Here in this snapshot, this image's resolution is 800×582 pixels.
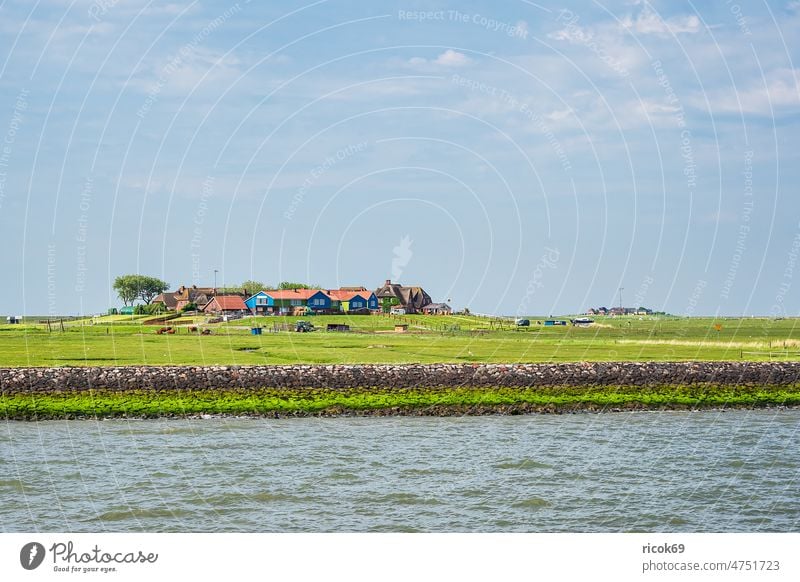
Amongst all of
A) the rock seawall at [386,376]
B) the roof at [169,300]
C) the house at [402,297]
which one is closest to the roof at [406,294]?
the house at [402,297]

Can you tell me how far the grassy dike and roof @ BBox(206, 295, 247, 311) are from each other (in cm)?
9648

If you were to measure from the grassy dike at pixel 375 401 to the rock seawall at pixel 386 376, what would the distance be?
2.66ft

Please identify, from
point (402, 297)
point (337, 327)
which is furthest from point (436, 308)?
point (337, 327)

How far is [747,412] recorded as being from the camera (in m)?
53.3

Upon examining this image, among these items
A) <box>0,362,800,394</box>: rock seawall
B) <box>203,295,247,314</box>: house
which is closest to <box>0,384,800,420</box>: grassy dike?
<box>0,362,800,394</box>: rock seawall

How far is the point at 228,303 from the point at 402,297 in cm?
4351

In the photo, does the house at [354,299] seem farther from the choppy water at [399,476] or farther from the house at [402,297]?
the choppy water at [399,476]

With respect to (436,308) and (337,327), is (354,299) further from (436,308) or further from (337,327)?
(337,327)

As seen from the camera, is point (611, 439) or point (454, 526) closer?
point (454, 526)

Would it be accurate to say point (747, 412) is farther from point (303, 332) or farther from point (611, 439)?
point (303, 332)

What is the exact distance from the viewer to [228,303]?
153625 mm

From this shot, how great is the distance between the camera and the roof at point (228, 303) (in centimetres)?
15069
